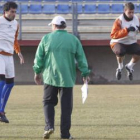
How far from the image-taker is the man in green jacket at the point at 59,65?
869 cm

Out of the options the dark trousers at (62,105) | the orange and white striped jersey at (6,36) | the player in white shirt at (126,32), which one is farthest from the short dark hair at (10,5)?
the player in white shirt at (126,32)

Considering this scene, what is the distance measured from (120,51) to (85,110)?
159cm

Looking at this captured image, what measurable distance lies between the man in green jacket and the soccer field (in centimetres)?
44

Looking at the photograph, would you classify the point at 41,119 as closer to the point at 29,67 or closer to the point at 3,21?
the point at 3,21

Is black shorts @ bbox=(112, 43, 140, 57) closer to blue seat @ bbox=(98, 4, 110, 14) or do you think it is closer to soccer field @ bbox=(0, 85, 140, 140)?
soccer field @ bbox=(0, 85, 140, 140)

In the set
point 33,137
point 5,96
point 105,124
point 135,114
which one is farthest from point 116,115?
point 33,137

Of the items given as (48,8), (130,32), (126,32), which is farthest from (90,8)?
A: (126,32)

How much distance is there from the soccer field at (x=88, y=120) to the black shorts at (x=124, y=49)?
1336mm

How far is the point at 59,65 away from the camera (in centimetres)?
874

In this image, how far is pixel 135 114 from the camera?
41.1 feet

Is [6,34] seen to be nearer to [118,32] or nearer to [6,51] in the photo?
[6,51]

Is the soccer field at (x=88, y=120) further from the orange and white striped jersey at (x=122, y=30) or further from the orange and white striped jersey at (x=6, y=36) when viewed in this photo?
the orange and white striped jersey at (x=122, y=30)

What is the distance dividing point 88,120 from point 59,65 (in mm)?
3004

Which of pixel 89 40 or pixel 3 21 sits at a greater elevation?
pixel 3 21
